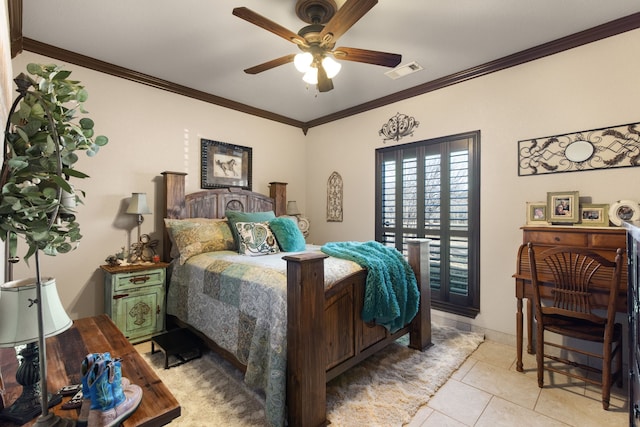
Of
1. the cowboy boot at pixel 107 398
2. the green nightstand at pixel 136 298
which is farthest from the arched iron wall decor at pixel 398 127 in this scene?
the cowboy boot at pixel 107 398

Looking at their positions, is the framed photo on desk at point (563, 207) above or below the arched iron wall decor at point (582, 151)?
below

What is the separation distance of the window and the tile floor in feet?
2.93

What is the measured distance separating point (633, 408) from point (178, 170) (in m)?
3.97

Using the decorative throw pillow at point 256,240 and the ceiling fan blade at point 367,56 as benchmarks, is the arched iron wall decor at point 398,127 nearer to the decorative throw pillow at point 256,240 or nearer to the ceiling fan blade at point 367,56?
the ceiling fan blade at point 367,56

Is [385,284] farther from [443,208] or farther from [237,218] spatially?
[237,218]

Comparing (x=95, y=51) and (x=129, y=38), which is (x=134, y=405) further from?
(x=95, y=51)

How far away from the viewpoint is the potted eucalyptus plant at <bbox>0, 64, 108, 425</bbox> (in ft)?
2.32

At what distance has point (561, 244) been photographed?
89.9 inches

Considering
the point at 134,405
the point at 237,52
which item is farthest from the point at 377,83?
the point at 134,405

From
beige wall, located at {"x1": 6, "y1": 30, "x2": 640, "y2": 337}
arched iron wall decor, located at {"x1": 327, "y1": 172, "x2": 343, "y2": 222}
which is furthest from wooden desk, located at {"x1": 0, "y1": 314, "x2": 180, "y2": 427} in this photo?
arched iron wall decor, located at {"x1": 327, "y1": 172, "x2": 343, "y2": 222}

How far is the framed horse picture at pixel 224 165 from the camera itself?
145 inches

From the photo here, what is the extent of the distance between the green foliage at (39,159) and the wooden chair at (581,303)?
2627 mm

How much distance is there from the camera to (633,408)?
3.92 ft

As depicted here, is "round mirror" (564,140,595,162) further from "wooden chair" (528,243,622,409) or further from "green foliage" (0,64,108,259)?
"green foliage" (0,64,108,259)
